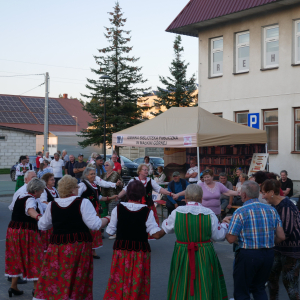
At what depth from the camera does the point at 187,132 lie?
13922 mm

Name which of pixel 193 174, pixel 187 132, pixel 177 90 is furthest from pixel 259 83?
pixel 177 90

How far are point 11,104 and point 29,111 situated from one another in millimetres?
2172

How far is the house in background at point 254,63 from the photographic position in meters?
18.4

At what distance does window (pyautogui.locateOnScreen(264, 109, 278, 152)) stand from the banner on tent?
6831 mm

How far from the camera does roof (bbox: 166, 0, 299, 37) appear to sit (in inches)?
725

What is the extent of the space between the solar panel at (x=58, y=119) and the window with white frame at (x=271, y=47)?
36.6 metres

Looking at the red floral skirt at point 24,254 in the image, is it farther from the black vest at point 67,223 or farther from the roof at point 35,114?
the roof at point 35,114

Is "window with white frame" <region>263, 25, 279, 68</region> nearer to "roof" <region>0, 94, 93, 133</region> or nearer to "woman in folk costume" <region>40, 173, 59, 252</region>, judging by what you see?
"woman in folk costume" <region>40, 173, 59, 252</region>

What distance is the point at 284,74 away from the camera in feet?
61.1

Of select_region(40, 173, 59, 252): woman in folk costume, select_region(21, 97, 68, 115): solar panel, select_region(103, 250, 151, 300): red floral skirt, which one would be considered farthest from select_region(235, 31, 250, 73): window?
select_region(21, 97, 68, 115): solar panel

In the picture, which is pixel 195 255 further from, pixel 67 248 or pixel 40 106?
pixel 40 106

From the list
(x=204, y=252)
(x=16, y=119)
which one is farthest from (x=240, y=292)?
(x=16, y=119)

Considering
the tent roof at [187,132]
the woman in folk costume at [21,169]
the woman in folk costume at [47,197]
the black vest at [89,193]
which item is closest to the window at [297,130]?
the tent roof at [187,132]

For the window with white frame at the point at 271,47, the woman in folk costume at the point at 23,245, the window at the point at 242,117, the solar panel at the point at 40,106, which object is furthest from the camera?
the solar panel at the point at 40,106
